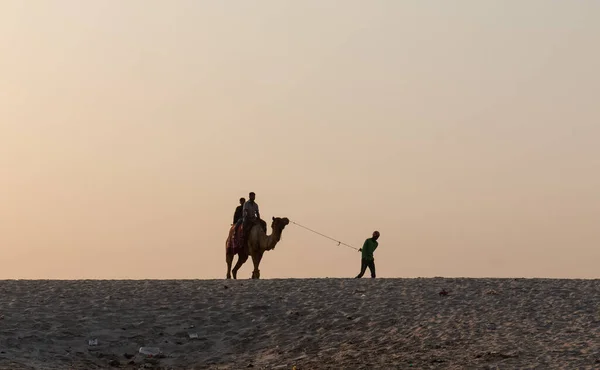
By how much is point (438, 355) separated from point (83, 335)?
23.4ft

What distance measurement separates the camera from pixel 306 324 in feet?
72.0

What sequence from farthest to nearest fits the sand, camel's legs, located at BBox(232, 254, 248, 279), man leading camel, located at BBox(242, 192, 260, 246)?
1. camel's legs, located at BBox(232, 254, 248, 279)
2. man leading camel, located at BBox(242, 192, 260, 246)
3. the sand

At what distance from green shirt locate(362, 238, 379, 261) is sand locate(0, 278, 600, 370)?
2.67 meters

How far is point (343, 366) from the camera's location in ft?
63.1

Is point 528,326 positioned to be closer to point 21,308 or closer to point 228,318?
point 228,318

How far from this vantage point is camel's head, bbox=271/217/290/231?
1167 inches

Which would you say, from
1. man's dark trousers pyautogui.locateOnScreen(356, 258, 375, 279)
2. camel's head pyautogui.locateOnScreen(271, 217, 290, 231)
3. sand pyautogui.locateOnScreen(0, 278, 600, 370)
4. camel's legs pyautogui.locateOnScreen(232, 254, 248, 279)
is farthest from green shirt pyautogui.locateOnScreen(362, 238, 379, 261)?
camel's legs pyautogui.locateOnScreen(232, 254, 248, 279)

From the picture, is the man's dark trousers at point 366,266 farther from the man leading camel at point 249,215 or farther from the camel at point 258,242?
the man leading camel at point 249,215

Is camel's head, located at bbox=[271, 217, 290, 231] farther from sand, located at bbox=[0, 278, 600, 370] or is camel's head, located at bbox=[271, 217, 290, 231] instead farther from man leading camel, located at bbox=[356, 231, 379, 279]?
sand, located at bbox=[0, 278, 600, 370]

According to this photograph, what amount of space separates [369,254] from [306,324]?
6762mm

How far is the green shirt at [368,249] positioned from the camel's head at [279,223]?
2541mm

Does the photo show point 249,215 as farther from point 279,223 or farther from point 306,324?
point 306,324

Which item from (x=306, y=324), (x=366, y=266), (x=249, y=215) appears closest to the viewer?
(x=306, y=324)

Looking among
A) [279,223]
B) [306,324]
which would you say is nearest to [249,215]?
[279,223]
